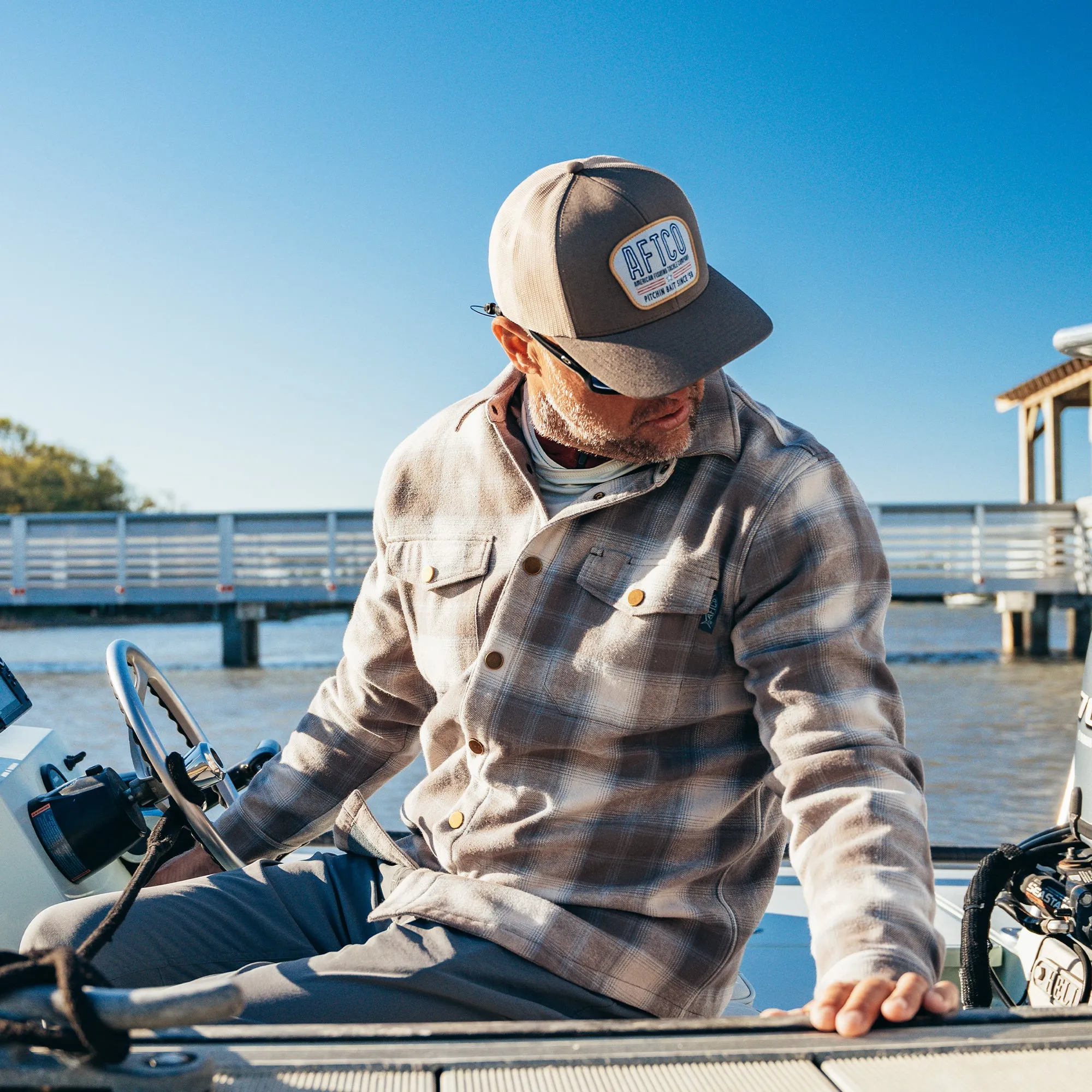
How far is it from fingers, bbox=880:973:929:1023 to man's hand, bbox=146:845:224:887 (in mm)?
1006

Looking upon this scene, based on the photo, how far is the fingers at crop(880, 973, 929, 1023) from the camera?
86 cm

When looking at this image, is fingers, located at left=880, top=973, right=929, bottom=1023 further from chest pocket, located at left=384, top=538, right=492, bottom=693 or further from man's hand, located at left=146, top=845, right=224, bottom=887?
man's hand, located at left=146, top=845, right=224, bottom=887

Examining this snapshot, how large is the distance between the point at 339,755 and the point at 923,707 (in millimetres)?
6423

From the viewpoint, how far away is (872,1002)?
87 cm

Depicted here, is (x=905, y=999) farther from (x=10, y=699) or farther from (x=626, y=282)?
(x=10, y=699)

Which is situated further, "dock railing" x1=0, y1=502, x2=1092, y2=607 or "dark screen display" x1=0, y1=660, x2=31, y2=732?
"dock railing" x1=0, y1=502, x2=1092, y2=607

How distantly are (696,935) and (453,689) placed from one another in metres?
0.38

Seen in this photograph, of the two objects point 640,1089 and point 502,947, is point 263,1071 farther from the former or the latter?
point 502,947

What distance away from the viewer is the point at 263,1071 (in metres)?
0.72

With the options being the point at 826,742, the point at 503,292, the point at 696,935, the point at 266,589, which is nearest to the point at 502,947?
the point at 696,935

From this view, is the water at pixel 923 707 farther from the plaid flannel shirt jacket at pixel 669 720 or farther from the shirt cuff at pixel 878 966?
the shirt cuff at pixel 878 966

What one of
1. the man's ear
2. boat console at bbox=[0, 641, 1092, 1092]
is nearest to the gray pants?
boat console at bbox=[0, 641, 1092, 1092]

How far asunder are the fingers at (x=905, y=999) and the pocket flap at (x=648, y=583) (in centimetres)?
42

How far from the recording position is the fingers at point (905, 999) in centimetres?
86
